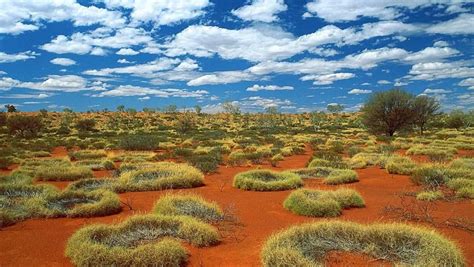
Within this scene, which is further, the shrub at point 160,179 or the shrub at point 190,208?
the shrub at point 160,179

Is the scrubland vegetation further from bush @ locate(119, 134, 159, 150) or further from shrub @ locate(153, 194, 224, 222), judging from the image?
bush @ locate(119, 134, 159, 150)

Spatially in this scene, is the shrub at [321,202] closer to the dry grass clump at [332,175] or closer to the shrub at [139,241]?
the shrub at [139,241]

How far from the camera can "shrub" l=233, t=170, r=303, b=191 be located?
52.1 ft

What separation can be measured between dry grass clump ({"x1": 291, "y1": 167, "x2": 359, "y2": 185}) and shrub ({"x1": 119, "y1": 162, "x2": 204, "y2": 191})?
5.18 metres

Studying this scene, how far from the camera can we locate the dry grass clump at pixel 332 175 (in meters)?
17.1

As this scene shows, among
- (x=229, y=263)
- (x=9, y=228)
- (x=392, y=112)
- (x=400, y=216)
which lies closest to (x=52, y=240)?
(x=9, y=228)

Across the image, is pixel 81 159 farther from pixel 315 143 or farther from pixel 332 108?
pixel 332 108

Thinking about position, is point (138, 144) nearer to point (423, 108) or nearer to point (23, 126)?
point (23, 126)

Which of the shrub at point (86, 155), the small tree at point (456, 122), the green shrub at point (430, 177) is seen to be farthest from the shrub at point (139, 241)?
the small tree at point (456, 122)

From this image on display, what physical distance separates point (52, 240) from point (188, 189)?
23.1 ft

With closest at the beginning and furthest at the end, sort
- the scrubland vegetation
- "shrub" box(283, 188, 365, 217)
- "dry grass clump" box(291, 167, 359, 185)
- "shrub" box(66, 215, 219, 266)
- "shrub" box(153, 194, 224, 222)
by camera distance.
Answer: "shrub" box(66, 215, 219, 266) < the scrubland vegetation < "shrub" box(153, 194, 224, 222) < "shrub" box(283, 188, 365, 217) < "dry grass clump" box(291, 167, 359, 185)

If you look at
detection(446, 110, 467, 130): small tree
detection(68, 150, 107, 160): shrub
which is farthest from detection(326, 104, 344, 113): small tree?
detection(68, 150, 107, 160): shrub

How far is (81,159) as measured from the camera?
1038 inches

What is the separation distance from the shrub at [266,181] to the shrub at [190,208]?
446cm
